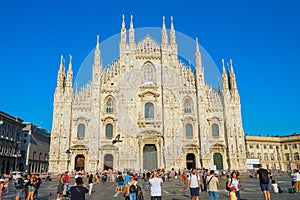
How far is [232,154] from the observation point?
39.3 m

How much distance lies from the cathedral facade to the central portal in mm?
142

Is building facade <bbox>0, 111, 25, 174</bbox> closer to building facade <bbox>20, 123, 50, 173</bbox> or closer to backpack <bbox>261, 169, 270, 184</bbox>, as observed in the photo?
building facade <bbox>20, 123, 50, 173</bbox>

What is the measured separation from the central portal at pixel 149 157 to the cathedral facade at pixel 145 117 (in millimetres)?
142

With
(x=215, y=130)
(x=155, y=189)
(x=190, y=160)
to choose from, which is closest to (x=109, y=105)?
(x=190, y=160)

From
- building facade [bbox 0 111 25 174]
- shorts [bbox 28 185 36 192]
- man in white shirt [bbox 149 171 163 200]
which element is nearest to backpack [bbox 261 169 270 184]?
man in white shirt [bbox 149 171 163 200]

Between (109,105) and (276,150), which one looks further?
(276,150)

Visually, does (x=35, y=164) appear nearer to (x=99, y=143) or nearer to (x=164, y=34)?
(x=99, y=143)

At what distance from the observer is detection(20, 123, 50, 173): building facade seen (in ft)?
186

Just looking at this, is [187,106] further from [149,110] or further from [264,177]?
[264,177]

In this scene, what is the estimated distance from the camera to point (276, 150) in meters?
64.6

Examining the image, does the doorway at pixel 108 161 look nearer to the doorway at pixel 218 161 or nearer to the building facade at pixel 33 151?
the doorway at pixel 218 161

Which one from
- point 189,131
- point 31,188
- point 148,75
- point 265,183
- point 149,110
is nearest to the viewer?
point 265,183

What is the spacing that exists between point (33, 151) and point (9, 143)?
13198mm

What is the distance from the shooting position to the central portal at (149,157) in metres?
39.7
